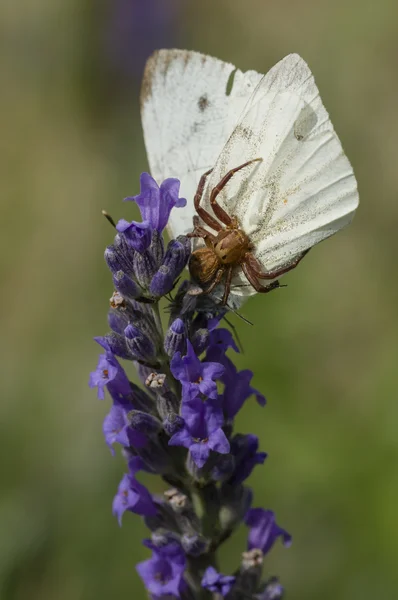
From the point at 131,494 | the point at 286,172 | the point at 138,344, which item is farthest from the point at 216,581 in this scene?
the point at 286,172

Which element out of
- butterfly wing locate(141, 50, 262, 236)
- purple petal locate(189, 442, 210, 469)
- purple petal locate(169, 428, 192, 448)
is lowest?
purple petal locate(189, 442, 210, 469)

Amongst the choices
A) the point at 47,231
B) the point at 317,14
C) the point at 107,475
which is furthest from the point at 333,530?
the point at 317,14

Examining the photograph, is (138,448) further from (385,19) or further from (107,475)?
(385,19)

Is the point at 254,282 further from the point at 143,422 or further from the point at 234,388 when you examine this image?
the point at 143,422

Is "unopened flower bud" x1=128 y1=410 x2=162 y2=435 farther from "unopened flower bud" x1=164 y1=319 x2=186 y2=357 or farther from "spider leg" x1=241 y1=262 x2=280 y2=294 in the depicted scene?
"spider leg" x1=241 y1=262 x2=280 y2=294

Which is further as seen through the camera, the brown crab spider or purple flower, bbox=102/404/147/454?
the brown crab spider

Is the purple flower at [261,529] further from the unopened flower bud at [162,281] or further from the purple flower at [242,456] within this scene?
the unopened flower bud at [162,281]

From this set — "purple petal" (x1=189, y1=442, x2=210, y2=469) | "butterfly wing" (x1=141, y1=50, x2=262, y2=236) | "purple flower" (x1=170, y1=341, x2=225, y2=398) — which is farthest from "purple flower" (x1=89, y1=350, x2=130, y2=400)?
"butterfly wing" (x1=141, y1=50, x2=262, y2=236)
